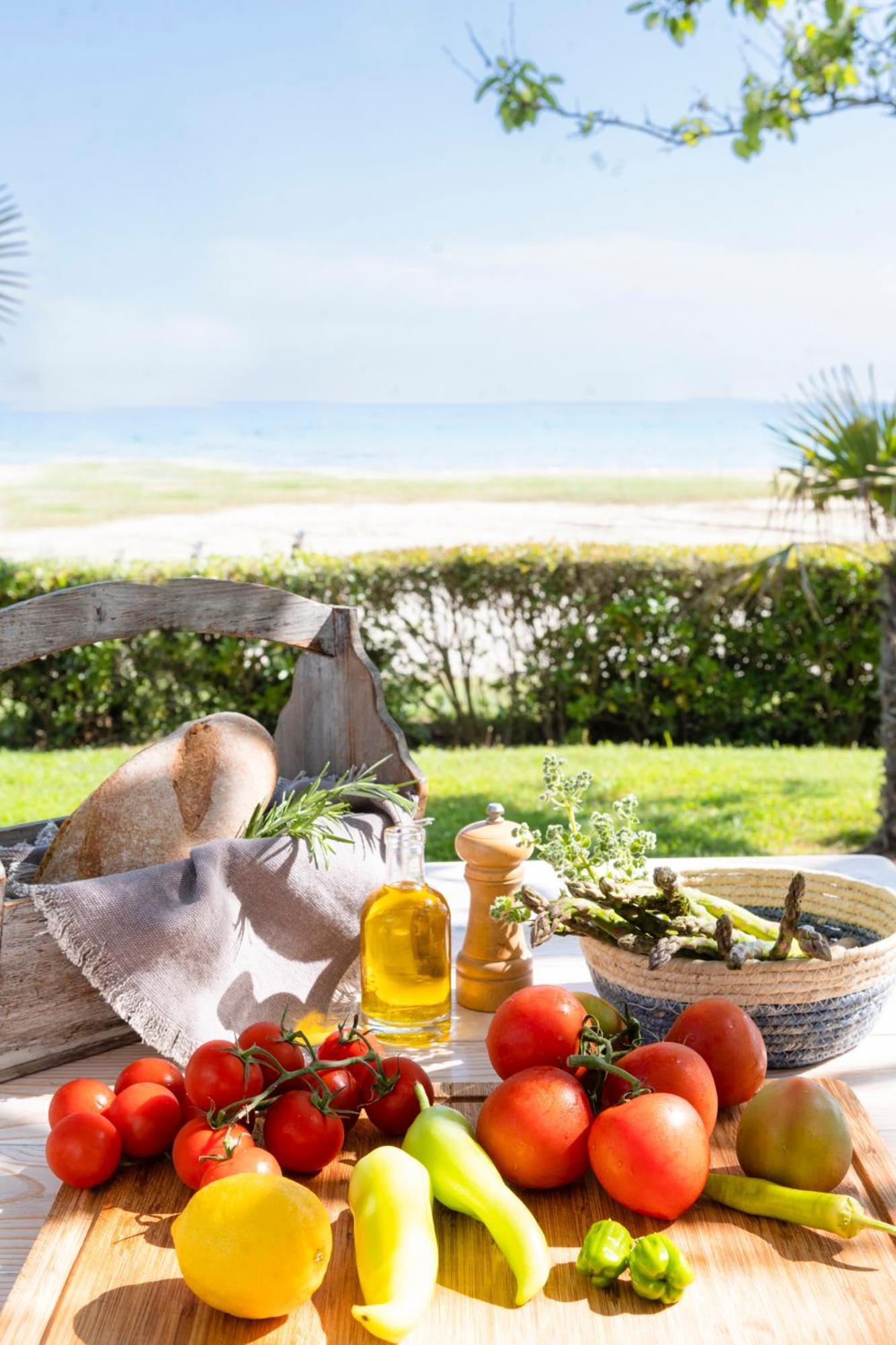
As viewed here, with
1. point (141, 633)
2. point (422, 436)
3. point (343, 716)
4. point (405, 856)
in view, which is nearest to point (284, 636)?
point (343, 716)

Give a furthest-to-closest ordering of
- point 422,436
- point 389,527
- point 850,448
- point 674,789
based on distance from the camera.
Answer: point 422,436 < point 389,527 < point 674,789 < point 850,448

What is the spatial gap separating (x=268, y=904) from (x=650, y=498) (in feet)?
107

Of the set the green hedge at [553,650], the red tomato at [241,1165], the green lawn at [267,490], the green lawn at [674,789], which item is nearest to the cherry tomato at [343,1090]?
the red tomato at [241,1165]

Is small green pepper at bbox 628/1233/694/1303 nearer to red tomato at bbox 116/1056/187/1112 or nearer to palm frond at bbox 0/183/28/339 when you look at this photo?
red tomato at bbox 116/1056/187/1112

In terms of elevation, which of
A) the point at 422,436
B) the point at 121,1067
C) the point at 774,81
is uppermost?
the point at 422,436

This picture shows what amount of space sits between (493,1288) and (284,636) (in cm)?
85

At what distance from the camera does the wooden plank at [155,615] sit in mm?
1201

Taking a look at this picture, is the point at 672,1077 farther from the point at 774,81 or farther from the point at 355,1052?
the point at 774,81

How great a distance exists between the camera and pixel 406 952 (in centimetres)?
117

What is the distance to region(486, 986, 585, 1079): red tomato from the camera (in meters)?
0.96

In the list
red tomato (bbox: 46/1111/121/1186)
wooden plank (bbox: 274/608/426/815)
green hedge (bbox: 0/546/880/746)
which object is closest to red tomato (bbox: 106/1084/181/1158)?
red tomato (bbox: 46/1111/121/1186)

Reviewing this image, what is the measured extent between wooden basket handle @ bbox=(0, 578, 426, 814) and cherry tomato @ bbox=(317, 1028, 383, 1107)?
0.42 metres

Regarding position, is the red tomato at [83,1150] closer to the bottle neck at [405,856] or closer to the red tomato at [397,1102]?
the red tomato at [397,1102]

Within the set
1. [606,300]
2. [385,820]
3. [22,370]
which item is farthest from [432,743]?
[22,370]
